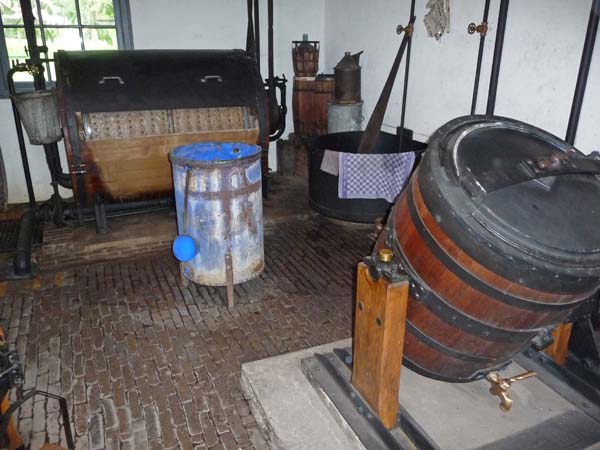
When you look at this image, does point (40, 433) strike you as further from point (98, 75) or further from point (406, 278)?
point (98, 75)

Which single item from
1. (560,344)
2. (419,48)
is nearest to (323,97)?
(419,48)

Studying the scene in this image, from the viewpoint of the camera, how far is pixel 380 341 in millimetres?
1968

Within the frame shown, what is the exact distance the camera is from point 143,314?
3.58 m

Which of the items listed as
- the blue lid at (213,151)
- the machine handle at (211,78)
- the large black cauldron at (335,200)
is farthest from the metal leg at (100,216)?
the large black cauldron at (335,200)

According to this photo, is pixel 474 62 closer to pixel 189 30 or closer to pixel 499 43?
pixel 499 43

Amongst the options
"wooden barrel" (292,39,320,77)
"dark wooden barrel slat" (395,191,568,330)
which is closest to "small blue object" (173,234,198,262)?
"dark wooden barrel slat" (395,191,568,330)

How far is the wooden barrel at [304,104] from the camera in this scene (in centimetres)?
662

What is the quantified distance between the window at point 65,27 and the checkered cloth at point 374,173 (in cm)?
339

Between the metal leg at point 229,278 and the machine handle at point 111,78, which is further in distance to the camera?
the machine handle at point 111,78

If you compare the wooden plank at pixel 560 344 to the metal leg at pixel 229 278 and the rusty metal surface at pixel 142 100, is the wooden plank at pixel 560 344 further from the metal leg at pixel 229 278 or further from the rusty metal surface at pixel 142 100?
the rusty metal surface at pixel 142 100

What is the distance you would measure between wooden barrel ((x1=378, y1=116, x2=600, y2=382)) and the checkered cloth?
9.26ft

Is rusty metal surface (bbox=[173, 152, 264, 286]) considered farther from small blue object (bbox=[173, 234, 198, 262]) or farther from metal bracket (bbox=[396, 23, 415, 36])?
metal bracket (bbox=[396, 23, 415, 36])

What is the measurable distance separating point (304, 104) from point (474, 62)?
2.84 meters

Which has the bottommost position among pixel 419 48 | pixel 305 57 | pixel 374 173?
pixel 374 173
